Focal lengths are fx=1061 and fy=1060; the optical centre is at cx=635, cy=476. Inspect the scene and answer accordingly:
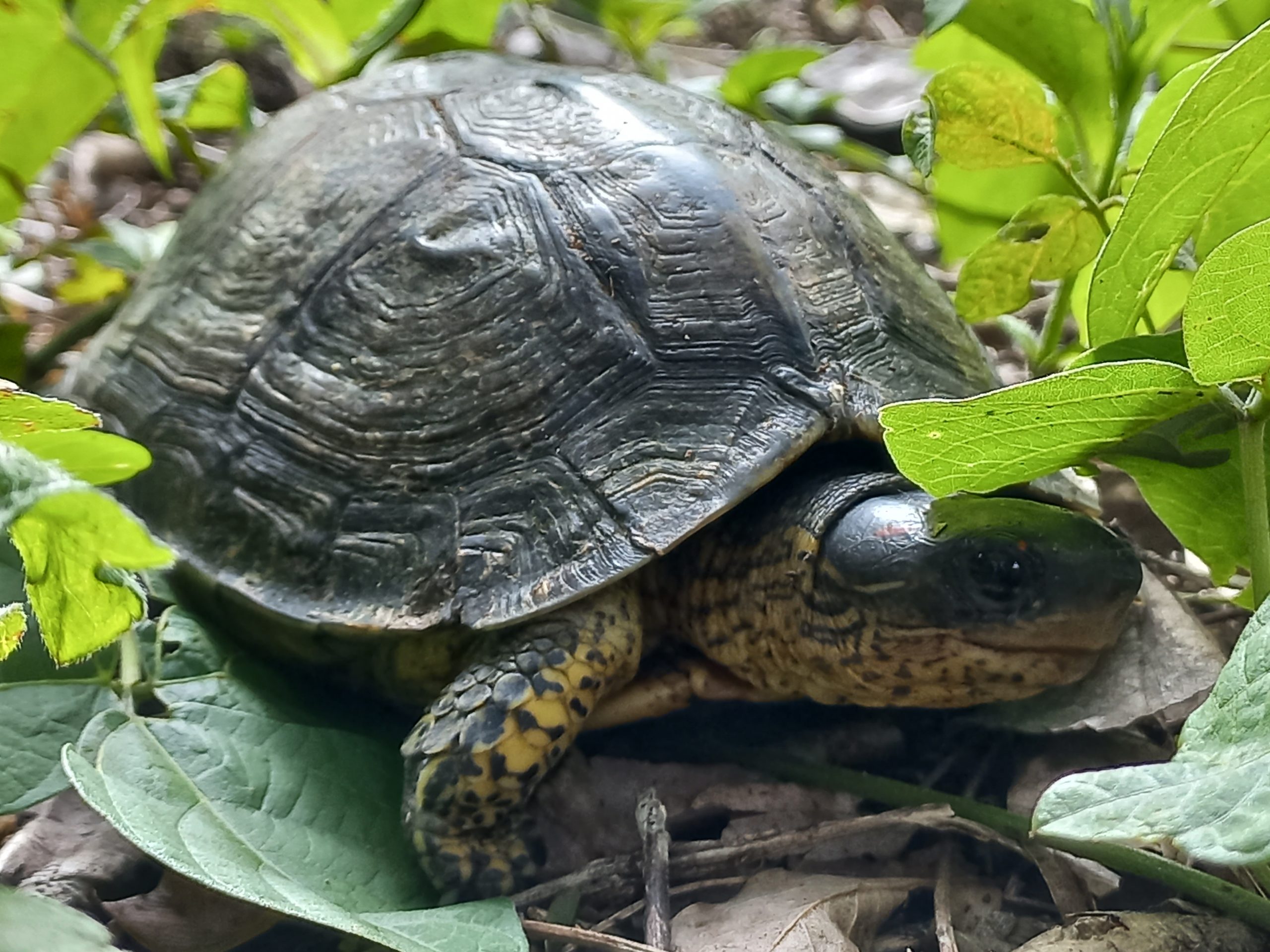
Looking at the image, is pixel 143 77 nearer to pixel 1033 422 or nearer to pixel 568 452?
pixel 568 452

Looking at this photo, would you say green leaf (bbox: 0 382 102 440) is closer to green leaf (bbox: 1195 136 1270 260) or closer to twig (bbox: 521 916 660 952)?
twig (bbox: 521 916 660 952)

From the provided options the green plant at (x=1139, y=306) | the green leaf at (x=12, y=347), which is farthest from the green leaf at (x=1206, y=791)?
the green leaf at (x=12, y=347)

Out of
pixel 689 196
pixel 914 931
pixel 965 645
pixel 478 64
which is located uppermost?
pixel 478 64

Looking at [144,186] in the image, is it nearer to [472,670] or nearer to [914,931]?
[472,670]

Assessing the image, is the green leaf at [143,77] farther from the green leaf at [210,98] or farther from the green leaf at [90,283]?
the green leaf at [90,283]

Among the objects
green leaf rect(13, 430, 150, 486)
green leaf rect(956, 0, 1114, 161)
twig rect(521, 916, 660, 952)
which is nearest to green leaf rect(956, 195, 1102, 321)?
green leaf rect(956, 0, 1114, 161)

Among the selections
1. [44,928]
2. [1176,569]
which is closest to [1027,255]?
[1176,569]

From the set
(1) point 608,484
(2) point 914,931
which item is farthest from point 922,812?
(1) point 608,484

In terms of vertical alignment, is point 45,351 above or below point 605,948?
above
